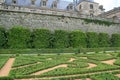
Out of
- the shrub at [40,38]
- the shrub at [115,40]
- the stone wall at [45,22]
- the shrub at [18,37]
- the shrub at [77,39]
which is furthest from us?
the shrub at [115,40]

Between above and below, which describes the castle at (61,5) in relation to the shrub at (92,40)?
above

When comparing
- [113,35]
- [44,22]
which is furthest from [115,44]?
[44,22]

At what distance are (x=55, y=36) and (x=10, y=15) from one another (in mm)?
6293

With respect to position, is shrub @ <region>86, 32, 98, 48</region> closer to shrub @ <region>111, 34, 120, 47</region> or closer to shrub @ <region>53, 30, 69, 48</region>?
shrub @ <region>111, 34, 120, 47</region>

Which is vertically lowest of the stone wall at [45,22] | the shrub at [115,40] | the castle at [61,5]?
the shrub at [115,40]

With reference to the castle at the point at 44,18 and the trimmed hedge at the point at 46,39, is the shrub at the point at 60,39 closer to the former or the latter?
the trimmed hedge at the point at 46,39

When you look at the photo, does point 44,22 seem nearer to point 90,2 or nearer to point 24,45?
point 24,45

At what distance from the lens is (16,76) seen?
6977 mm

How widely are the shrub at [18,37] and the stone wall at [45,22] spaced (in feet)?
6.23

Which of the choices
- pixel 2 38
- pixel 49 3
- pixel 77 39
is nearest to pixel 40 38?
pixel 2 38

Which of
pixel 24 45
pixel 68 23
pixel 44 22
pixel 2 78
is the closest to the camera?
pixel 2 78

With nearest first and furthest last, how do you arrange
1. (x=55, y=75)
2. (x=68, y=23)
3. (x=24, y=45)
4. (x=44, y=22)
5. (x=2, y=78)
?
1. (x=2, y=78)
2. (x=55, y=75)
3. (x=24, y=45)
4. (x=44, y=22)
5. (x=68, y=23)

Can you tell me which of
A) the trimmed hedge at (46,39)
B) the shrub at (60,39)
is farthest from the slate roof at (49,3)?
the shrub at (60,39)

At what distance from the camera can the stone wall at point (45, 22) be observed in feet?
70.2
